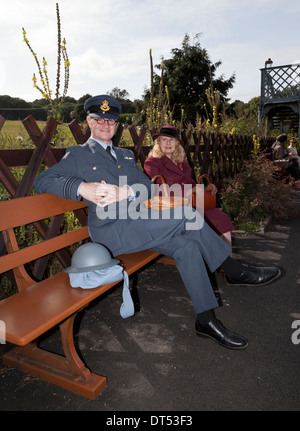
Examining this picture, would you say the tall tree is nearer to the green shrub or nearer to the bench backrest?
the green shrub

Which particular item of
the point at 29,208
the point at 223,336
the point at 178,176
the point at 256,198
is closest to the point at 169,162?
the point at 178,176

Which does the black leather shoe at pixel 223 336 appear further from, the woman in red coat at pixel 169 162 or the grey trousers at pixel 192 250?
the woman in red coat at pixel 169 162

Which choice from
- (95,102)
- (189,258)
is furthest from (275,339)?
(95,102)

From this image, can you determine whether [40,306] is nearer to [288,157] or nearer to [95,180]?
[95,180]

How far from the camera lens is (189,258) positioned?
7.86 feet

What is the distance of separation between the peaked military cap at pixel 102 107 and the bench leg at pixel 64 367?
149 centimetres

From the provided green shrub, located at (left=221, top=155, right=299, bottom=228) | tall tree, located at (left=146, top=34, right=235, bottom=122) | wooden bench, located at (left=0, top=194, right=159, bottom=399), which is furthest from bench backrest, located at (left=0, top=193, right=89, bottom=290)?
tall tree, located at (left=146, top=34, right=235, bottom=122)

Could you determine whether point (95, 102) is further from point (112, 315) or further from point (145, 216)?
point (112, 315)

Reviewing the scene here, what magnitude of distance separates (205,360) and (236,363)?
7.9 inches

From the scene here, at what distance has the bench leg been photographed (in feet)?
6.62

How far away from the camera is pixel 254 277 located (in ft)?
10.4

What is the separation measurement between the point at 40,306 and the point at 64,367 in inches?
19.7

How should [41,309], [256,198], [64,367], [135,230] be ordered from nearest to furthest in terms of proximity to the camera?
[41,309] < [64,367] < [135,230] < [256,198]

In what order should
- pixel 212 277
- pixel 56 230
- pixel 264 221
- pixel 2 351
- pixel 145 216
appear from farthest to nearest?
pixel 264 221
pixel 212 277
pixel 56 230
pixel 145 216
pixel 2 351
